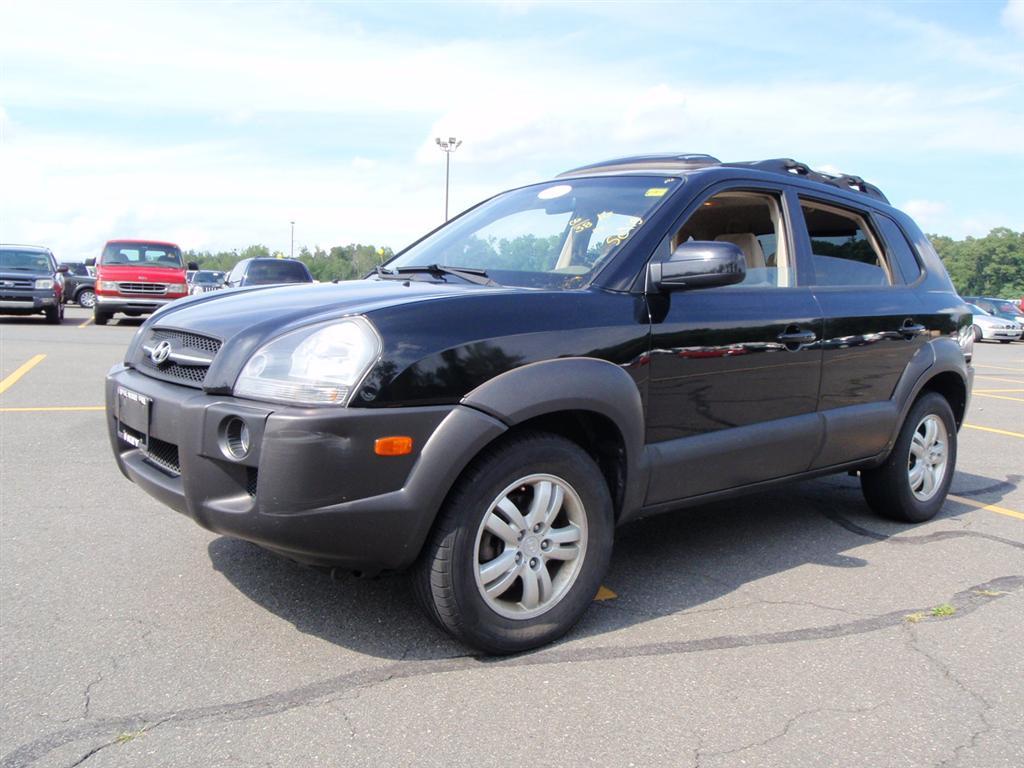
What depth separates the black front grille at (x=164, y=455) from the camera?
10.6 feet

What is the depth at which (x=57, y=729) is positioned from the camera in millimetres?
2609

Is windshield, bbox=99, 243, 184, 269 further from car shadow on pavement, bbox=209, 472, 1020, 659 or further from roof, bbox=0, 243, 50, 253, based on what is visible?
car shadow on pavement, bbox=209, 472, 1020, 659

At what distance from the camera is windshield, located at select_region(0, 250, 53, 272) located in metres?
19.2

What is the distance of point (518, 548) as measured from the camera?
126 inches

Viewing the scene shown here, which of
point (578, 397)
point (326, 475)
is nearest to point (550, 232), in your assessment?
point (578, 397)

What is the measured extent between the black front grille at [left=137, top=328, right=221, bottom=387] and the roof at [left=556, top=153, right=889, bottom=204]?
6.76ft

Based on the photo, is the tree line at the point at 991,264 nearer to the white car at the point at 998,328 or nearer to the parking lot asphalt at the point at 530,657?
the white car at the point at 998,328

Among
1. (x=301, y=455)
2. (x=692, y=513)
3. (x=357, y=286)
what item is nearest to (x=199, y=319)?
(x=357, y=286)

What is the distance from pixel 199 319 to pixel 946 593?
10.7ft

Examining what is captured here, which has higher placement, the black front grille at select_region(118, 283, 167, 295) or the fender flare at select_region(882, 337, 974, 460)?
the fender flare at select_region(882, 337, 974, 460)

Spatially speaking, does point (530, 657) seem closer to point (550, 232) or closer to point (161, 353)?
point (161, 353)

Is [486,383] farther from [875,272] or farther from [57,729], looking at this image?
[875,272]

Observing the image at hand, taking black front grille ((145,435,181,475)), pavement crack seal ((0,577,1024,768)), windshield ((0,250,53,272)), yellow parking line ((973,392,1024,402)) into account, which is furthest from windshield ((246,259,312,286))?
pavement crack seal ((0,577,1024,768))

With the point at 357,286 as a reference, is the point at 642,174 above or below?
above
